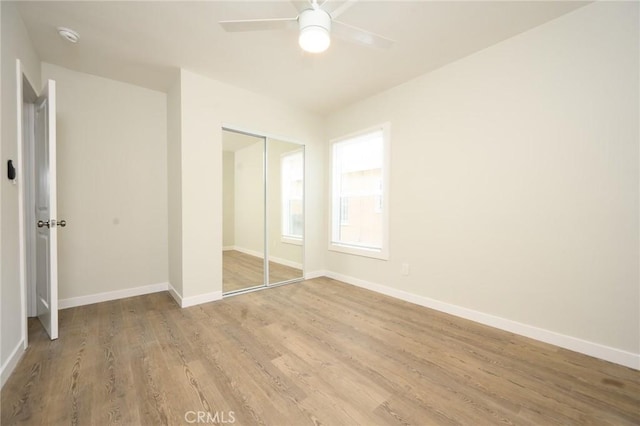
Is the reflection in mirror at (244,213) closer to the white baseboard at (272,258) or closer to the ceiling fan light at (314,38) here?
the white baseboard at (272,258)

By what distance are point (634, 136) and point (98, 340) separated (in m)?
4.49

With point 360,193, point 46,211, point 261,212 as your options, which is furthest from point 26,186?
point 360,193

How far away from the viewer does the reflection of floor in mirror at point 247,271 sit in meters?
3.80

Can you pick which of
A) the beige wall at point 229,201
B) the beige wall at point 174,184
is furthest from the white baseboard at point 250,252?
the beige wall at point 174,184

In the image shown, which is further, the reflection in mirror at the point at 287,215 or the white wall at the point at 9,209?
the reflection in mirror at the point at 287,215

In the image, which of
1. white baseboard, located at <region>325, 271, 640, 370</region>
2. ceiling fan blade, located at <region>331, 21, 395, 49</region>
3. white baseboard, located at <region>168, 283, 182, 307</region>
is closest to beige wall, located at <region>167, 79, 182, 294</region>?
white baseboard, located at <region>168, 283, 182, 307</region>

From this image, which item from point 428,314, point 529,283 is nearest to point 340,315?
point 428,314

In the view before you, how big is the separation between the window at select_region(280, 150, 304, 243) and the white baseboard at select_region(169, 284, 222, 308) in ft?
4.47

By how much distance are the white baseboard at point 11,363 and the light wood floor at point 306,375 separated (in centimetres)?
4

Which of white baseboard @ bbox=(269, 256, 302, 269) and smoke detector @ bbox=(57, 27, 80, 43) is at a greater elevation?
smoke detector @ bbox=(57, 27, 80, 43)

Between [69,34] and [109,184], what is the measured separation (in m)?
1.58

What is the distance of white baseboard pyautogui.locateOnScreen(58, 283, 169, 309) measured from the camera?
300cm

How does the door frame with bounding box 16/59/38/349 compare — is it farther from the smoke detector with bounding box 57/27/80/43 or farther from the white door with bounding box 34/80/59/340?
the smoke detector with bounding box 57/27/80/43

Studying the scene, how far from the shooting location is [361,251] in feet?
12.7
